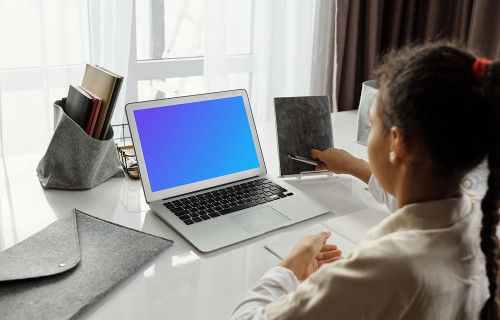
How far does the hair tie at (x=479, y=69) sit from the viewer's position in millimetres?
624

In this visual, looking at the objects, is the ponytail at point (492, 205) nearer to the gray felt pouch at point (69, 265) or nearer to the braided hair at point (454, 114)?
the braided hair at point (454, 114)

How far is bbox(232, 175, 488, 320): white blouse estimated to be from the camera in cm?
64

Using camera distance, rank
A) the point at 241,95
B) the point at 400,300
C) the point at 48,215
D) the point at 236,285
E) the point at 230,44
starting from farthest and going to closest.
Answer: the point at 230,44 → the point at 241,95 → the point at 48,215 → the point at 236,285 → the point at 400,300

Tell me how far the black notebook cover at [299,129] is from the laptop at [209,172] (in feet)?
0.21

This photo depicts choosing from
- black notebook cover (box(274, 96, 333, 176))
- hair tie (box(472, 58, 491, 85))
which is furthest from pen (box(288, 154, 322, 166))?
hair tie (box(472, 58, 491, 85))

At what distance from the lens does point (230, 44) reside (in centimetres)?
238

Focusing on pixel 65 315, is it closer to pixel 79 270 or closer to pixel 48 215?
pixel 79 270

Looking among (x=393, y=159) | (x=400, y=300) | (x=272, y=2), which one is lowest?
(x=400, y=300)

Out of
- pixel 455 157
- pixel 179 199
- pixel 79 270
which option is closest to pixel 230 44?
pixel 179 199

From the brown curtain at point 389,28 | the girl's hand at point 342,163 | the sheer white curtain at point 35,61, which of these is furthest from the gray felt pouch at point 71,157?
the brown curtain at point 389,28

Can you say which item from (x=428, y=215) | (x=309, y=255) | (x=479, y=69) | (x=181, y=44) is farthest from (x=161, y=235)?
(x=181, y=44)

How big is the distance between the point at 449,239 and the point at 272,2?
1.92m

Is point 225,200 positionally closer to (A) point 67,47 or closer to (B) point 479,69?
(B) point 479,69

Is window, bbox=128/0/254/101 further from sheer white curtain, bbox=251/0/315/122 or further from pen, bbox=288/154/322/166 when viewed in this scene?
pen, bbox=288/154/322/166
